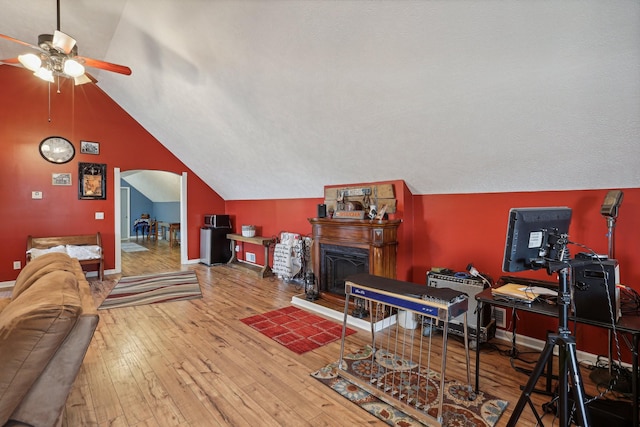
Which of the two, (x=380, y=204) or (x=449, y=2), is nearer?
(x=449, y=2)

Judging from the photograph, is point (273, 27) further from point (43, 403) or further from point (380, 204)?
point (43, 403)

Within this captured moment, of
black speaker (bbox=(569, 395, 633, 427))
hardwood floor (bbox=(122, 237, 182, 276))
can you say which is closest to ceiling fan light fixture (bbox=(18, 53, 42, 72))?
hardwood floor (bbox=(122, 237, 182, 276))

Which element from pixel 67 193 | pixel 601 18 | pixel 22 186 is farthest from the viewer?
pixel 67 193

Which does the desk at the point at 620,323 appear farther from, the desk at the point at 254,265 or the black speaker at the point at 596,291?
the desk at the point at 254,265

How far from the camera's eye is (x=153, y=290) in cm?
455

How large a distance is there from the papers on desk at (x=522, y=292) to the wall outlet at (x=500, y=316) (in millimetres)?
866

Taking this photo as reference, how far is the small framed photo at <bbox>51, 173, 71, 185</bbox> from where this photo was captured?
5.14 meters

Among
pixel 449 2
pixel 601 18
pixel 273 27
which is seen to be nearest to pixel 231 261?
pixel 273 27

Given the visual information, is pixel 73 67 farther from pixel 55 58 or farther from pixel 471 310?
pixel 471 310

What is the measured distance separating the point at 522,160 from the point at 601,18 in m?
1.18

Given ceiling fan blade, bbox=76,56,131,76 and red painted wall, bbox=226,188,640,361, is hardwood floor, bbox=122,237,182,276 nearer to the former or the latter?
ceiling fan blade, bbox=76,56,131,76

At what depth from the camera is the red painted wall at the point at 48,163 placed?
479 cm

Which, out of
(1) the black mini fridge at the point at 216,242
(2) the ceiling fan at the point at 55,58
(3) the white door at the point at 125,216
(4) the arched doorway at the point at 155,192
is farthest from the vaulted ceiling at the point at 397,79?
(3) the white door at the point at 125,216

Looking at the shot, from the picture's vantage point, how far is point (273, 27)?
8.77 ft
